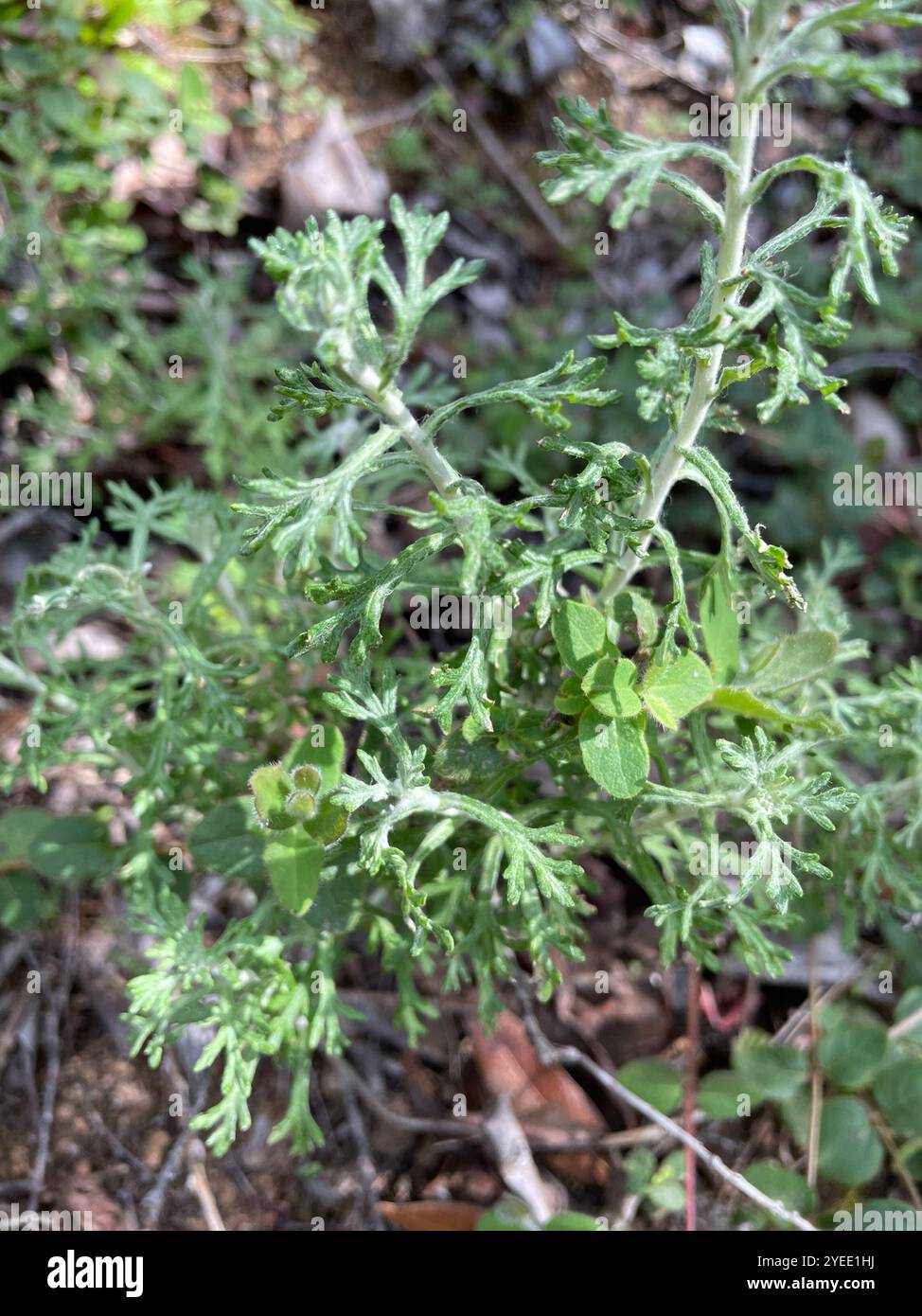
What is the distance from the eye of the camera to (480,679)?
6.15ft

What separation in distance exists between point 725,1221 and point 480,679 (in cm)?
230

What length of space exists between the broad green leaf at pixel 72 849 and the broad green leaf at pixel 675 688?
165 cm

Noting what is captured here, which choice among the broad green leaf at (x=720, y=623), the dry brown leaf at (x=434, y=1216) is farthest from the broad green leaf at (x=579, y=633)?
the dry brown leaf at (x=434, y=1216)

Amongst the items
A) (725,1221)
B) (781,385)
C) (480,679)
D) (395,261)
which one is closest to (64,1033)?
(725,1221)

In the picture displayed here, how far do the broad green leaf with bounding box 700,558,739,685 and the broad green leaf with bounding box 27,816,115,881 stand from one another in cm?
175

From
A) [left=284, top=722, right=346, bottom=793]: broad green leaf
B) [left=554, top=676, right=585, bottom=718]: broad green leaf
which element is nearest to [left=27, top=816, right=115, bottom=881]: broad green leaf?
[left=284, top=722, right=346, bottom=793]: broad green leaf

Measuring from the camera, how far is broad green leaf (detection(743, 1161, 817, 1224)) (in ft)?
10.1

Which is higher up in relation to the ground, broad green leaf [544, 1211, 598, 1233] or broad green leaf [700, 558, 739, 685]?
broad green leaf [700, 558, 739, 685]

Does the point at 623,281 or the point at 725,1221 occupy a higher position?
the point at 623,281

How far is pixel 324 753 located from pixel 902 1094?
223cm

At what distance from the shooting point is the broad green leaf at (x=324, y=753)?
2.21m

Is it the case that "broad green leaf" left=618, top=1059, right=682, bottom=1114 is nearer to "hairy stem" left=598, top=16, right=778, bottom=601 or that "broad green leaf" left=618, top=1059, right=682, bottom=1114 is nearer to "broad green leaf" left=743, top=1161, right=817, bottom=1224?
"broad green leaf" left=743, top=1161, right=817, bottom=1224

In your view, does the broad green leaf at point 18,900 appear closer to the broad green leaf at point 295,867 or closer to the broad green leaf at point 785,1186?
the broad green leaf at point 295,867
